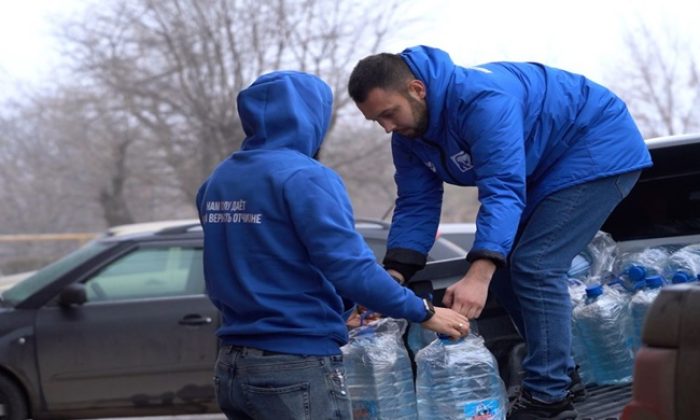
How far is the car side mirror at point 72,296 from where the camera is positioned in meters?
8.17

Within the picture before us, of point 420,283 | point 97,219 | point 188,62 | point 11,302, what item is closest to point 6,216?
point 97,219

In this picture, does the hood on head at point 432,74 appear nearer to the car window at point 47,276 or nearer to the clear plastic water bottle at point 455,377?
the clear plastic water bottle at point 455,377

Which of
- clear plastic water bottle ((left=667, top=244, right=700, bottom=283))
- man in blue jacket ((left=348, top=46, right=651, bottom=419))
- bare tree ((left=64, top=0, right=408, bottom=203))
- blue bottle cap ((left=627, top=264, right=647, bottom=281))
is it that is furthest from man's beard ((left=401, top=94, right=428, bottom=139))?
bare tree ((left=64, top=0, right=408, bottom=203))

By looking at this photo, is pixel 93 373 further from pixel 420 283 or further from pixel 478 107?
pixel 478 107

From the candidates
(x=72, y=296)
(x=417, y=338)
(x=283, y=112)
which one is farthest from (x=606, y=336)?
(x=72, y=296)

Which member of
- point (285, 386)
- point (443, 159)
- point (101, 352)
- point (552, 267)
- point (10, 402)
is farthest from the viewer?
point (101, 352)

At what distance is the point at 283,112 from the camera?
348 cm

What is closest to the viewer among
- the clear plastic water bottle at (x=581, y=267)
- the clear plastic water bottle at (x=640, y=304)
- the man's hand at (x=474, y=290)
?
Answer: the man's hand at (x=474, y=290)

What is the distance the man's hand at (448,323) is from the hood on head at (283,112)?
0.69 m

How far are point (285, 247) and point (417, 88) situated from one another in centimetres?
86

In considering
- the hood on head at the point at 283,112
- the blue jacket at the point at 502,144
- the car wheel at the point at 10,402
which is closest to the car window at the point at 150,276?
the car wheel at the point at 10,402

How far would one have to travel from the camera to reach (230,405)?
3.45 m

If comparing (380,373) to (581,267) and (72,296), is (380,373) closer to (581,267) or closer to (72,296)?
(581,267)

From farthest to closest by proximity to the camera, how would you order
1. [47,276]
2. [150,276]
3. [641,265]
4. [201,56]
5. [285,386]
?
1. [201,56]
2. [150,276]
3. [47,276]
4. [641,265]
5. [285,386]
